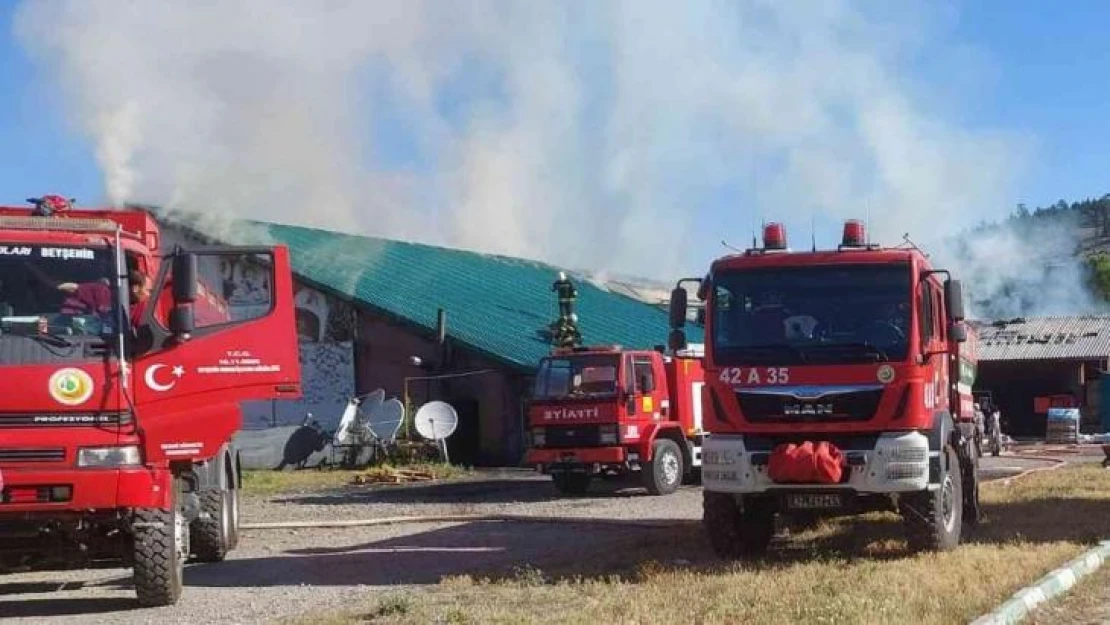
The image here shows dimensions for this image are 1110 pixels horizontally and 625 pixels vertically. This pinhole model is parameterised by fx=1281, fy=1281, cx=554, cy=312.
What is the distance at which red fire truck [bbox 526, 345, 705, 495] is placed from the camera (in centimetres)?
2019

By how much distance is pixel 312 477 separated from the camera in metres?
26.4

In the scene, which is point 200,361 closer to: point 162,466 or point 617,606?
point 162,466

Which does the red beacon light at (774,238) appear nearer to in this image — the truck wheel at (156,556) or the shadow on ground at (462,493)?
the truck wheel at (156,556)

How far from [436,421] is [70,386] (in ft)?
60.3

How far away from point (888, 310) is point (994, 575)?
2.54 meters

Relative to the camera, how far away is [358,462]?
28422mm

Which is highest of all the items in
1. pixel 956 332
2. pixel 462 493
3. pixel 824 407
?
pixel 956 332

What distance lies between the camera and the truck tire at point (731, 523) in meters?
11.7

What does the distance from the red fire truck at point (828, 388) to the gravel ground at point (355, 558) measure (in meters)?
1.33

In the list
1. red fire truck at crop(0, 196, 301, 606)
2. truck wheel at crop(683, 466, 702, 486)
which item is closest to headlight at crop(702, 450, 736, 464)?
red fire truck at crop(0, 196, 301, 606)

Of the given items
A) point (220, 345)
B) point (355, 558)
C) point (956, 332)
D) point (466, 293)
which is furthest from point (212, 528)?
point (466, 293)

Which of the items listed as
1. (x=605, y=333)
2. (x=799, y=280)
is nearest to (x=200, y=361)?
(x=799, y=280)

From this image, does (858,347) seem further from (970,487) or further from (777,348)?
(970,487)

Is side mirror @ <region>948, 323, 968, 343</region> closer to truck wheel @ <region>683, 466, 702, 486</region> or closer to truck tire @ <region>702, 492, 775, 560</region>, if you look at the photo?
truck tire @ <region>702, 492, 775, 560</region>
